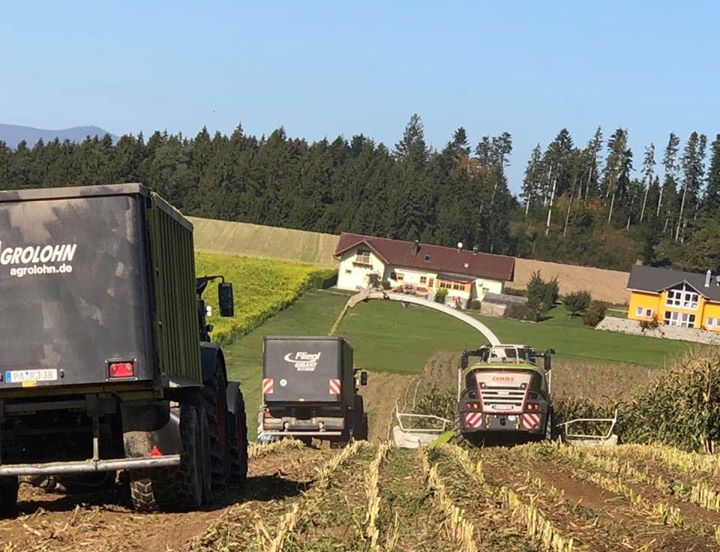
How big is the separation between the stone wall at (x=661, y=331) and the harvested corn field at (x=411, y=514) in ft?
215

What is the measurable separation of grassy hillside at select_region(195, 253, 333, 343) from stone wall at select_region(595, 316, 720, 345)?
24.6 meters

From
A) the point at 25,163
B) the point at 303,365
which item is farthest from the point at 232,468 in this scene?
the point at 25,163

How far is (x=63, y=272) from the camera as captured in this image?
934 cm

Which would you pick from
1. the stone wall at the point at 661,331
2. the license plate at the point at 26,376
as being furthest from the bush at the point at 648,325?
the license plate at the point at 26,376

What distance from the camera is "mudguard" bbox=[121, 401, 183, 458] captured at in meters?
9.71

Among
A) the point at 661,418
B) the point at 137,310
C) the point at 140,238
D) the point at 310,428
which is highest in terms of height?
the point at 140,238

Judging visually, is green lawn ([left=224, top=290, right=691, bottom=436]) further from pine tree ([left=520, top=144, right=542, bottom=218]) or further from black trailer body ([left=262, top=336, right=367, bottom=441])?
pine tree ([left=520, top=144, right=542, bottom=218])

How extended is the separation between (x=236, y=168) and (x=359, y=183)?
1861 centimetres

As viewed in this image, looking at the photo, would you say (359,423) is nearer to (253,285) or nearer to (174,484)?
(174,484)

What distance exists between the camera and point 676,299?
3533 inches

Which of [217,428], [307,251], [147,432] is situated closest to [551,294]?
[307,251]

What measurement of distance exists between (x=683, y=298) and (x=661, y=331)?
10583 millimetres

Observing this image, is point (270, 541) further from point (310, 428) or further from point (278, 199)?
point (278, 199)

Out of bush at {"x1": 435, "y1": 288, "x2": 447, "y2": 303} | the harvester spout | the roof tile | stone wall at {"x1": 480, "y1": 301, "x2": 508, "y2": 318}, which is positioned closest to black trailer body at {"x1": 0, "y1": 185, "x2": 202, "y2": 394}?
the harvester spout
